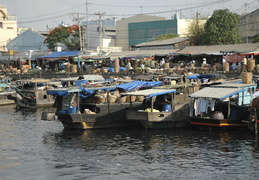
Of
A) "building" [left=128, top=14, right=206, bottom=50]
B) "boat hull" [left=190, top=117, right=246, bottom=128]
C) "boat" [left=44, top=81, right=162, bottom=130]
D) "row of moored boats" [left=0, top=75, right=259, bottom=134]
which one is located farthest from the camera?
"building" [left=128, top=14, right=206, bottom=50]

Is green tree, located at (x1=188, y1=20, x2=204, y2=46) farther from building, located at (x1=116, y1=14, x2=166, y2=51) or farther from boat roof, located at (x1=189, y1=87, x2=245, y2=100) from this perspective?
boat roof, located at (x1=189, y1=87, x2=245, y2=100)

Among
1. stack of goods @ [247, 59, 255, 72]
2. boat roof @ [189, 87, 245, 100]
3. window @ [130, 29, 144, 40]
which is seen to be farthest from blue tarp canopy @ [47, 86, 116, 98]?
window @ [130, 29, 144, 40]

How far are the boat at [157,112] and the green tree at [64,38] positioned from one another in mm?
47649

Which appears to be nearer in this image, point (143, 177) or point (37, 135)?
point (143, 177)

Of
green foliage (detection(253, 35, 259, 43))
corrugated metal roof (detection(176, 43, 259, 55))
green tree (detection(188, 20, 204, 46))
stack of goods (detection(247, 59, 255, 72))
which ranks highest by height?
green tree (detection(188, 20, 204, 46))

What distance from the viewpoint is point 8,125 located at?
1172 inches

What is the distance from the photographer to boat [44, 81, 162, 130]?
1017 inches

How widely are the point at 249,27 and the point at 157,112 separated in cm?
3345

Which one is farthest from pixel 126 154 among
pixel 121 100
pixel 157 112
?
pixel 121 100

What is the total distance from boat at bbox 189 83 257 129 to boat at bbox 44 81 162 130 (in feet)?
13.9

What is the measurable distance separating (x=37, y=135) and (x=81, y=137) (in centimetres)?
299

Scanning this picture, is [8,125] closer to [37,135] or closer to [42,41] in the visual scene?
[37,135]

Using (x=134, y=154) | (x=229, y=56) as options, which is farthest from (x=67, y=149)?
(x=229, y=56)

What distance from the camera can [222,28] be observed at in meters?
53.0
